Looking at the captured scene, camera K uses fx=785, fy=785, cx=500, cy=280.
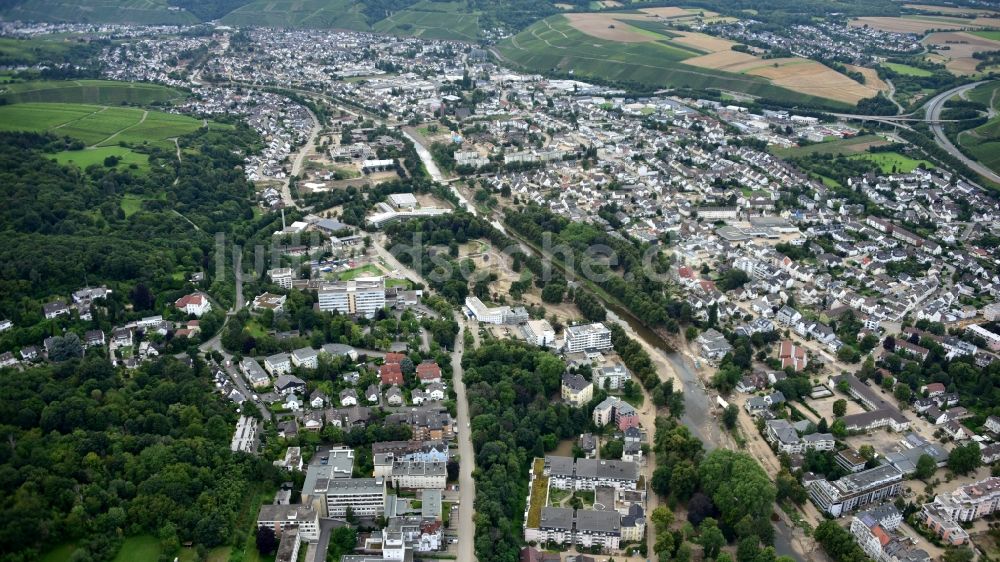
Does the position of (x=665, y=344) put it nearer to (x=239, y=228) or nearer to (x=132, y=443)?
(x=132, y=443)

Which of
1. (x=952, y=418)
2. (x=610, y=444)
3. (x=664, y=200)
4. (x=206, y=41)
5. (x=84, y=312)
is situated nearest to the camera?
(x=610, y=444)

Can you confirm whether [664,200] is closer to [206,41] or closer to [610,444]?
[610,444]

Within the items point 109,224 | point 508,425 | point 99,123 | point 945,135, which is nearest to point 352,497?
point 508,425

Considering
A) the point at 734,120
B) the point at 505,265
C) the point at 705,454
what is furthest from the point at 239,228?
the point at 734,120

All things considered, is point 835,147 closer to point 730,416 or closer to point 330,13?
point 730,416

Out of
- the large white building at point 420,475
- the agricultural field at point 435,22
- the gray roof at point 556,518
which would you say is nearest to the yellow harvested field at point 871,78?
the agricultural field at point 435,22

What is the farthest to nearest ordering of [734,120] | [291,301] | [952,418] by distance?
[734,120] → [291,301] → [952,418]

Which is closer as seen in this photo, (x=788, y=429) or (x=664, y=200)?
(x=788, y=429)
